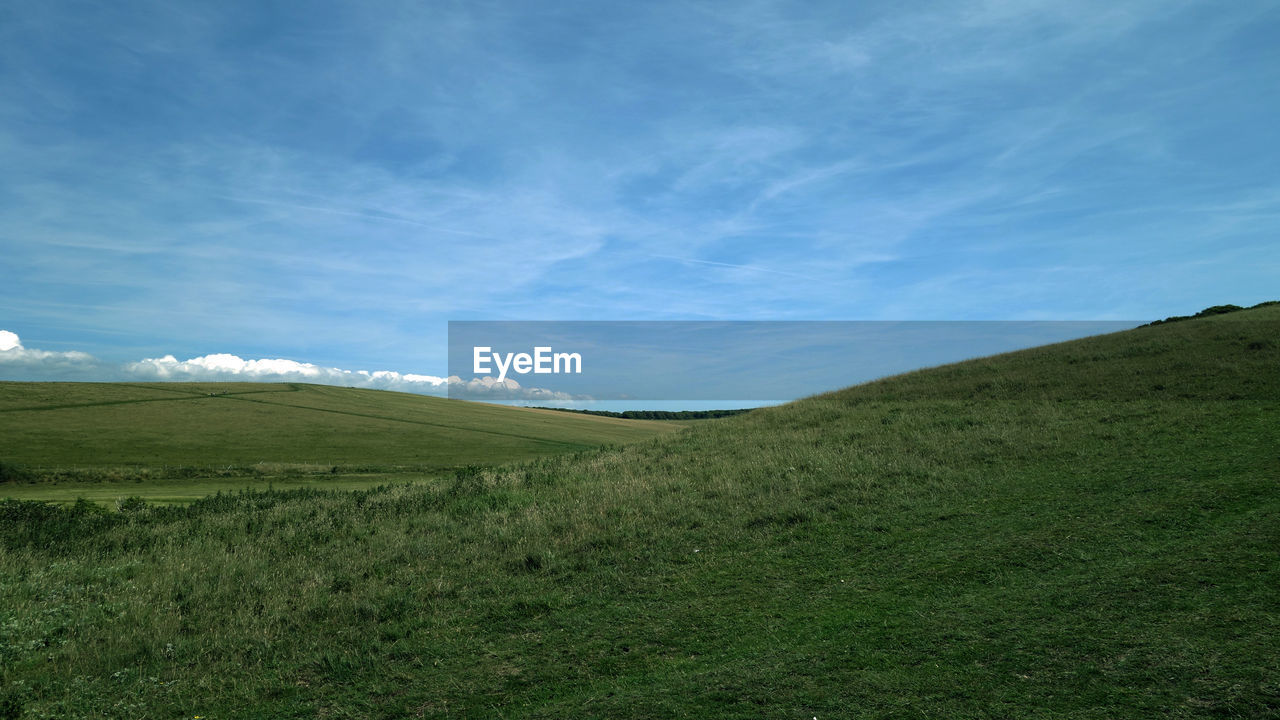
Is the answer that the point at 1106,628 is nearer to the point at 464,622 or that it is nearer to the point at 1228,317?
the point at 464,622

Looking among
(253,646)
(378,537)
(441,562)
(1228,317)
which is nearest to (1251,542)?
(441,562)

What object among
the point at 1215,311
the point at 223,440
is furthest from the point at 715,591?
the point at 1215,311

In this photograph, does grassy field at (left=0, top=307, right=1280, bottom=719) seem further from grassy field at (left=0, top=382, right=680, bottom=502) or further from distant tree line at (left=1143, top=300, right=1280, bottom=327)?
distant tree line at (left=1143, top=300, right=1280, bottom=327)

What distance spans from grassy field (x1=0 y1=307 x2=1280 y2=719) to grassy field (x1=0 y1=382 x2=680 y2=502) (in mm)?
11854

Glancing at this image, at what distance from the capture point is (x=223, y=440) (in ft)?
125

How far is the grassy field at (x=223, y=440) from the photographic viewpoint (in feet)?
91.5

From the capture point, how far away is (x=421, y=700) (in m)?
6.92

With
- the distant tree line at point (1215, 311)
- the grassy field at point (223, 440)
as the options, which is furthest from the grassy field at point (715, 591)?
the distant tree line at point (1215, 311)

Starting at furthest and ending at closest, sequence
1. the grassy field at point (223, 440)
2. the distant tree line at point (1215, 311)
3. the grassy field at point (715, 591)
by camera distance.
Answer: the distant tree line at point (1215, 311)
the grassy field at point (223, 440)
the grassy field at point (715, 591)

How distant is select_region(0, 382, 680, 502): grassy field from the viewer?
2789 centimetres

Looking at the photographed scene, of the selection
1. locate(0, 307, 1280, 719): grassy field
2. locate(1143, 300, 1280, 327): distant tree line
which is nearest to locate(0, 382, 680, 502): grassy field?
locate(0, 307, 1280, 719): grassy field

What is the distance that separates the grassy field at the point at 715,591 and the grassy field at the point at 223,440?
1185cm

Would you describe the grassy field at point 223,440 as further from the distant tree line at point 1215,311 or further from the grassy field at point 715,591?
the distant tree line at point 1215,311

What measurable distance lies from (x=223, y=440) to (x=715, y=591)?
1523 inches
